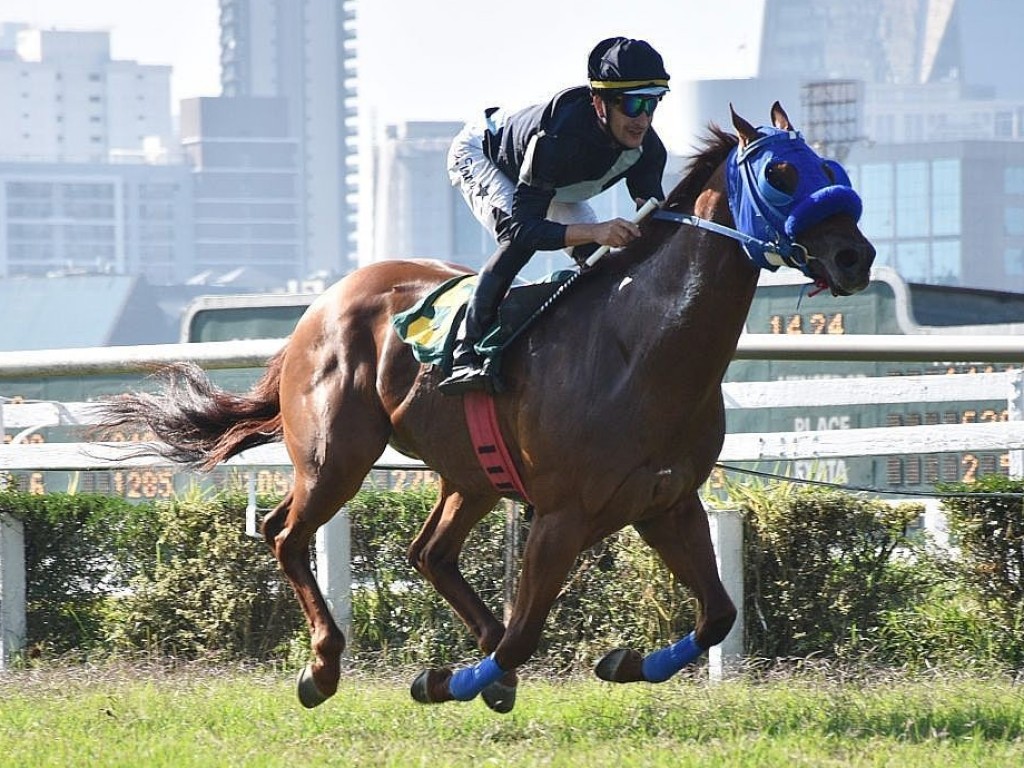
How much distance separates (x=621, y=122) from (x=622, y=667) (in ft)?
5.77

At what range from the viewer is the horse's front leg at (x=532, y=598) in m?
5.42

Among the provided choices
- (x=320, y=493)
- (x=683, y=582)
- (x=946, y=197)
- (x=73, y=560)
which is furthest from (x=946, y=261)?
(x=683, y=582)

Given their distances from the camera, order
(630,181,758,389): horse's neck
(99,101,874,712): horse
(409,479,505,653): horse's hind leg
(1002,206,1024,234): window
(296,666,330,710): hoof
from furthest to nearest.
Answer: (1002,206,1024,234): window, (409,479,505,653): horse's hind leg, (296,666,330,710): hoof, (630,181,758,389): horse's neck, (99,101,874,712): horse

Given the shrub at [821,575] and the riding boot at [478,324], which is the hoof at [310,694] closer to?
the riding boot at [478,324]

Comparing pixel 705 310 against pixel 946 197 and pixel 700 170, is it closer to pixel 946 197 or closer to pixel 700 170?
pixel 700 170

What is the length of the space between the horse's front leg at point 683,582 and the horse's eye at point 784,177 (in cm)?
112

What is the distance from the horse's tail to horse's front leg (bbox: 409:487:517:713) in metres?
0.81

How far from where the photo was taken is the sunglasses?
551 cm

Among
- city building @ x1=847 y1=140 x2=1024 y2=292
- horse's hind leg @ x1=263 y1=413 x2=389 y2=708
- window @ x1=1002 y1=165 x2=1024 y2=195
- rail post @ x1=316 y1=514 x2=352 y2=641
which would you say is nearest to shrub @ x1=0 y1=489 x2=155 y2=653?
rail post @ x1=316 y1=514 x2=352 y2=641

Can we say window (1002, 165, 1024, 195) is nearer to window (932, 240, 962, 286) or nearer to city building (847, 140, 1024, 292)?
city building (847, 140, 1024, 292)

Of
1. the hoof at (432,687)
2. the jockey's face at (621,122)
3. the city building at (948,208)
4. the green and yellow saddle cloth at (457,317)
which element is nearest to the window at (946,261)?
the city building at (948,208)

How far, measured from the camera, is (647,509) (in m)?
5.45

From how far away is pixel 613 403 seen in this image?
5.40 m

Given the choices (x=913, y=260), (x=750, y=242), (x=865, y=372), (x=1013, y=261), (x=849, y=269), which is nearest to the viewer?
(x=849, y=269)
